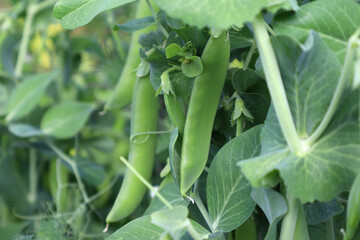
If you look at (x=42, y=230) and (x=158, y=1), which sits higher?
(x=158, y=1)

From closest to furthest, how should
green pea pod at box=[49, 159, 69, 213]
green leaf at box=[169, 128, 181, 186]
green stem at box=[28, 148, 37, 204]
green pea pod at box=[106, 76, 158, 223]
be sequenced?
green leaf at box=[169, 128, 181, 186] < green pea pod at box=[106, 76, 158, 223] < green pea pod at box=[49, 159, 69, 213] < green stem at box=[28, 148, 37, 204]

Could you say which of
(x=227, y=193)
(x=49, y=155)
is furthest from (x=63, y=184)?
(x=227, y=193)

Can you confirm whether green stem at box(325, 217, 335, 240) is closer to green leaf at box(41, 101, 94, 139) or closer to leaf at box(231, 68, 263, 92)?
leaf at box(231, 68, 263, 92)

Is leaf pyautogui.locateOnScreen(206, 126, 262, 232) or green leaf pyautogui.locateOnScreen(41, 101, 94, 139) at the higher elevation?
leaf pyautogui.locateOnScreen(206, 126, 262, 232)

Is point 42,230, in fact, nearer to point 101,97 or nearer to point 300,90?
point 300,90

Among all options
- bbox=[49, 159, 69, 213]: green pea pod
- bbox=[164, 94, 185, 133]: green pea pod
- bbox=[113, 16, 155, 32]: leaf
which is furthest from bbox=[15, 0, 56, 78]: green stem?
bbox=[164, 94, 185, 133]: green pea pod

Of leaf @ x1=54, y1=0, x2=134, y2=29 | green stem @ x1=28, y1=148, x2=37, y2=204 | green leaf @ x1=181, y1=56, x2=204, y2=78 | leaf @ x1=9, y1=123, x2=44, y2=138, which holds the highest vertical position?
leaf @ x1=54, y1=0, x2=134, y2=29
